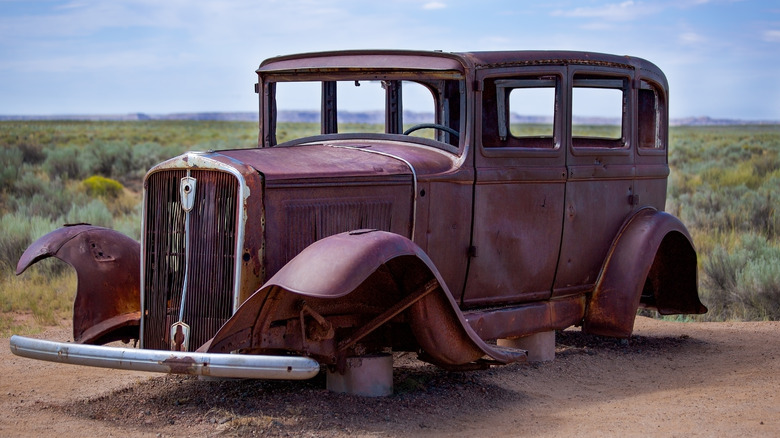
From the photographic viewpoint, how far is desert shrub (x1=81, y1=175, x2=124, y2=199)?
707 inches

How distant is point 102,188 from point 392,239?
1477 centimetres

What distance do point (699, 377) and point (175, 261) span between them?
363 cm

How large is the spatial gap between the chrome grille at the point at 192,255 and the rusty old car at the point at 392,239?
0.03ft

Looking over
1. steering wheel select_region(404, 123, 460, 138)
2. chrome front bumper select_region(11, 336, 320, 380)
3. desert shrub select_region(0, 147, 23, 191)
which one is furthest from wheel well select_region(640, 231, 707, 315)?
desert shrub select_region(0, 147, 23, 191)

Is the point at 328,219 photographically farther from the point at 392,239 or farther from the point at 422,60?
the point at 422,60

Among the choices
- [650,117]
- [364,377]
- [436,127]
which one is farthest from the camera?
[650,117]

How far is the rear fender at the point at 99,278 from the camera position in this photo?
5645 mm

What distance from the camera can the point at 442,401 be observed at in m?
5.47

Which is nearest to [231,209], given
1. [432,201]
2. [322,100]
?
[432,201]

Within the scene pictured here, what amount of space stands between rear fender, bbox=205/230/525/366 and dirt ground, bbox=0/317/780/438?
0.34 meters

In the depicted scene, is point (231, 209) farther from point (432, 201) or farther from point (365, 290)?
point (432, 201)

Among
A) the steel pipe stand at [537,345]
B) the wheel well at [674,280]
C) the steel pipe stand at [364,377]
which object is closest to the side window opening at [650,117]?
the wheel well at [674,280]

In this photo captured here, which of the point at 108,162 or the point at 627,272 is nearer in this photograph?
the point at 627,272

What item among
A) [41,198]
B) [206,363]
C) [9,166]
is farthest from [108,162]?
[206,363]
